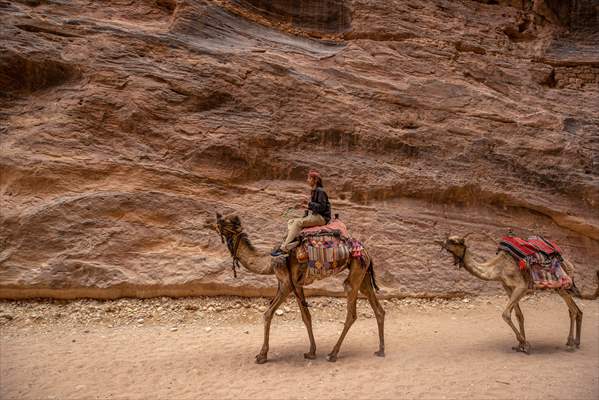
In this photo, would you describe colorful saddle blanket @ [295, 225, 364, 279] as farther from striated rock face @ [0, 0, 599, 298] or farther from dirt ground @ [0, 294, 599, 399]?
striated rock face @ [0, 0, 599, 298]

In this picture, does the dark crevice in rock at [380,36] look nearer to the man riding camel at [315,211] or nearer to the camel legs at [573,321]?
the man riding camel at [315,211]

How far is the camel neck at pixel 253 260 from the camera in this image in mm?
6648

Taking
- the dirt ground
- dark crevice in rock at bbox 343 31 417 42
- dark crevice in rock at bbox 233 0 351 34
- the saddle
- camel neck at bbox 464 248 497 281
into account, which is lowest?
the dirt ground

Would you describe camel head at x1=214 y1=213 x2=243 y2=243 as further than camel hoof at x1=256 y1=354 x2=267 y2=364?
Yes

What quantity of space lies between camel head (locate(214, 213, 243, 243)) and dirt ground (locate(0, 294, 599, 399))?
6.33ft

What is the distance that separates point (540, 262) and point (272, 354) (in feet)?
16.3

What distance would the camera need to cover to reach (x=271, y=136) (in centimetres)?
1095

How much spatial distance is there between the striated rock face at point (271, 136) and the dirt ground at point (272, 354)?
1.71 feet

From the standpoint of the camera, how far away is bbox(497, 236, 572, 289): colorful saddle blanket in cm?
749

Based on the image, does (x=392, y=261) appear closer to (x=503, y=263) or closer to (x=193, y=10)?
(x=503, y=263)

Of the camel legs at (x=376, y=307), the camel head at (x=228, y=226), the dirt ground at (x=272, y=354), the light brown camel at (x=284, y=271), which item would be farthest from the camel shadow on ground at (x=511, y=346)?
the camel head at (x=228, y=226)

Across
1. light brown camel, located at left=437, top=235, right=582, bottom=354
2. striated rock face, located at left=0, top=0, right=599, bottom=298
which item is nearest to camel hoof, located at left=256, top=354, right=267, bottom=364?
striated rock face, located at left=0, top=0, right=599, bottom=298

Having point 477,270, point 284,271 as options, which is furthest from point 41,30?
point 477,270

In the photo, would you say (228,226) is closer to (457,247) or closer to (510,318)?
(457,247)
